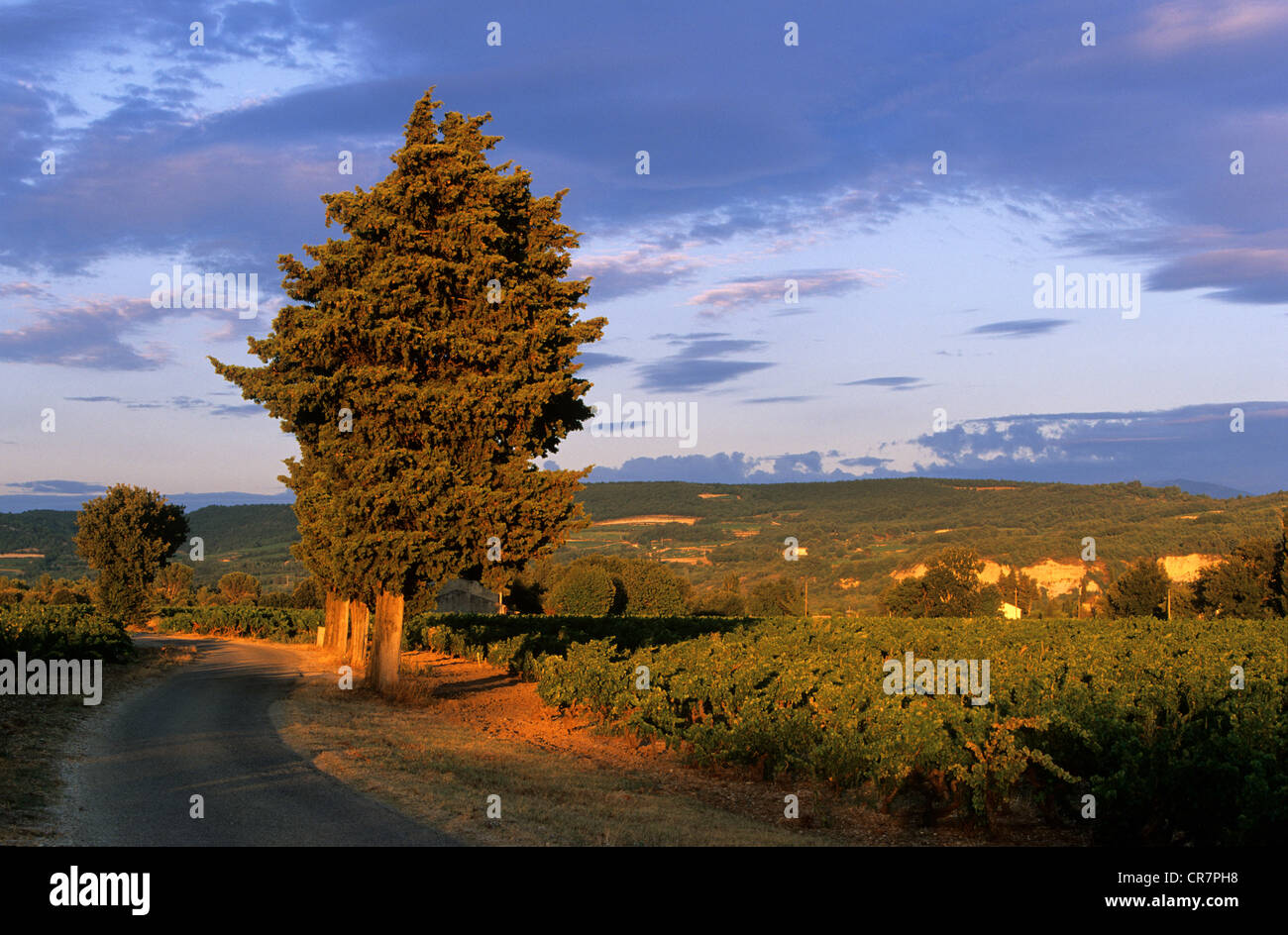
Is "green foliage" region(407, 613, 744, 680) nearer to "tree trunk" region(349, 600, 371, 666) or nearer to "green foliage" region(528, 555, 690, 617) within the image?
"tree trunk" region(349, 600, 371, 666)

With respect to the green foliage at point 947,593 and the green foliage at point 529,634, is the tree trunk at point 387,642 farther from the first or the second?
the green foliage at point 947,593

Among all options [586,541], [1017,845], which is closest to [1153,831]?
[1017,845]

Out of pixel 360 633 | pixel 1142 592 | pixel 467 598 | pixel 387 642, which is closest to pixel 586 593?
pixel 467 598

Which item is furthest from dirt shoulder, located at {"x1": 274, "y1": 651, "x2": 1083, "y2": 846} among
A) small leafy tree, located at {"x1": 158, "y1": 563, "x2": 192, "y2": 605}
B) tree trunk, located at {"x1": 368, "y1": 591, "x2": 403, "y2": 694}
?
small leafy tree, located at {"x1": 158, "y1": 563, "x2": 192, "y2": 605}

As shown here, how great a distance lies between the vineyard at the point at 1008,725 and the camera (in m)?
9.30

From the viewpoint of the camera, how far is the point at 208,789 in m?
10.9

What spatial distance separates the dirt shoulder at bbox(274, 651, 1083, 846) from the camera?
9.99 metres

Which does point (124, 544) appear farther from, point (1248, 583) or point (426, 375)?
point (1248, 583)

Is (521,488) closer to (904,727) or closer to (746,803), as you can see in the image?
(746,803)

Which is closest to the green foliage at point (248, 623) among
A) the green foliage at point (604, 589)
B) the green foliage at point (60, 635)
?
the green foliage at point (604, 589)
